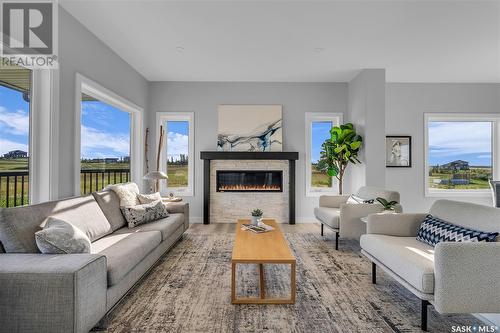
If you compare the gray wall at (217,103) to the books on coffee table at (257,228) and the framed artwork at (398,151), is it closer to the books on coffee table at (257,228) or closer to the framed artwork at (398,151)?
the framed artwork at (398,151)

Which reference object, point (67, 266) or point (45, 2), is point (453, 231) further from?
point (45, 2)

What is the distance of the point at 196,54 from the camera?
4.11 m

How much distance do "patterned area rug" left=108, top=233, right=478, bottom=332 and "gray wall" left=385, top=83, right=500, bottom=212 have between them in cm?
288

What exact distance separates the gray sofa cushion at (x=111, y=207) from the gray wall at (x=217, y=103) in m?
2.18

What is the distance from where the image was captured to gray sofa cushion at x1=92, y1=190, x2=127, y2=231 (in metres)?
3.11

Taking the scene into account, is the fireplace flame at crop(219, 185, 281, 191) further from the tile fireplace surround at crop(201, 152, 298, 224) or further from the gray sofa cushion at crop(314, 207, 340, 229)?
the gray sofa cushion at crop(314, 207, 340, 229)

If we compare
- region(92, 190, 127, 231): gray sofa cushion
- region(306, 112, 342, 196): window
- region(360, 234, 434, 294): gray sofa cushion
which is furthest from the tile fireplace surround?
region(360, 234, 434, 294): gray sofa cushion

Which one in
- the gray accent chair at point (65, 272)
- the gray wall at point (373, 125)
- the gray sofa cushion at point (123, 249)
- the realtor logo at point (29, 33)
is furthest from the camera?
the gray wall at point (373, 125)

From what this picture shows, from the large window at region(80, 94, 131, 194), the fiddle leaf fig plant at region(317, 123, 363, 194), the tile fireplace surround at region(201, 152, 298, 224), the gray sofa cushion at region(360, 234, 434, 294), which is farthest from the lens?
the tile fireplace surround at region(201, 152, 298, 224)

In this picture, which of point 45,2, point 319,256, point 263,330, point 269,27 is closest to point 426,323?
point 263,330

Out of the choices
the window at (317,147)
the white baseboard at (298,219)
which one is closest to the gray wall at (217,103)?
the white baseboard at (298,219)

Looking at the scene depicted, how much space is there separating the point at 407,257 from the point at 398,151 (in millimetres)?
3966

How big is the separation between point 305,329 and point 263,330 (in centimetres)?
30

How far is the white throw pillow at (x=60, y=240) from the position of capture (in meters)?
1.95
